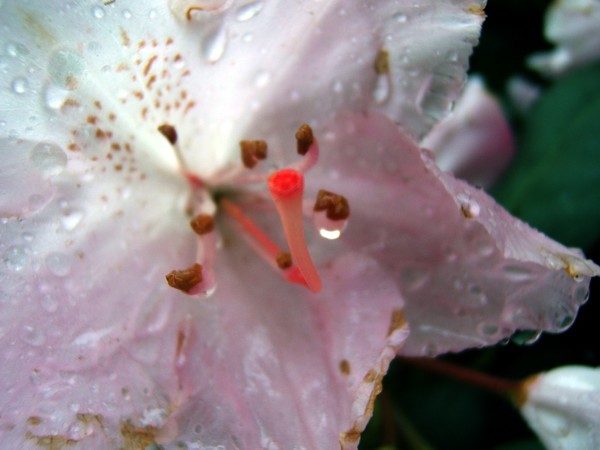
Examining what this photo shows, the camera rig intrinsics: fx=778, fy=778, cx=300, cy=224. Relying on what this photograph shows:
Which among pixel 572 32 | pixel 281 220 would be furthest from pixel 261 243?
pixel 572 32

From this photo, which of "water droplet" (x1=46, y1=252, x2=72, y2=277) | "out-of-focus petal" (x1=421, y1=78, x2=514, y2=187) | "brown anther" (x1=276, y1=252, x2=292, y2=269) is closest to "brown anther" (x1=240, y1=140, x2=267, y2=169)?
"brown anther" (x1=276, y1=252, x2=292, y2=269)

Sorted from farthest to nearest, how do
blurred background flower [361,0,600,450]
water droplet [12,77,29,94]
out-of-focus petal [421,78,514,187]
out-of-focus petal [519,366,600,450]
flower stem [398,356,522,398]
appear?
out-of-focus petal [421,78,514,187] → blurred background flower [361,0,600,450] → flower stem [398,356,522,398] → out-of-focus petal [519,366,600,450] → water droplet [12,77,29,94]

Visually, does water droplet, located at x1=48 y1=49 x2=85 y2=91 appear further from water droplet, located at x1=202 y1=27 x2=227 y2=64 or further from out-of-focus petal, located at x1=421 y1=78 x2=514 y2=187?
out-of-focus petal, located at x1=421 y1=78 x2=514 y2=187

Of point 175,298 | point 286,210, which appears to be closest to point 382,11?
point 286,210

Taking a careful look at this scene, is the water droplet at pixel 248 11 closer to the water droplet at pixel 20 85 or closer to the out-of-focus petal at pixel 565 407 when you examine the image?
the water droplet at pixel 20 85

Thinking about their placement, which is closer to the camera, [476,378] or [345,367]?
[345,367]

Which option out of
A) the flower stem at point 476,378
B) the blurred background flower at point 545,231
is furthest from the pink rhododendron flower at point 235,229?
the blurred background flower at point 545,231

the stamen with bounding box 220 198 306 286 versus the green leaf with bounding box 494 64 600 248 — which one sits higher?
the stamen with bounding box 220 198 306 286

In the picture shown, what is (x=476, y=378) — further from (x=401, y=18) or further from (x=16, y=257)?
(x=16, y=257)
